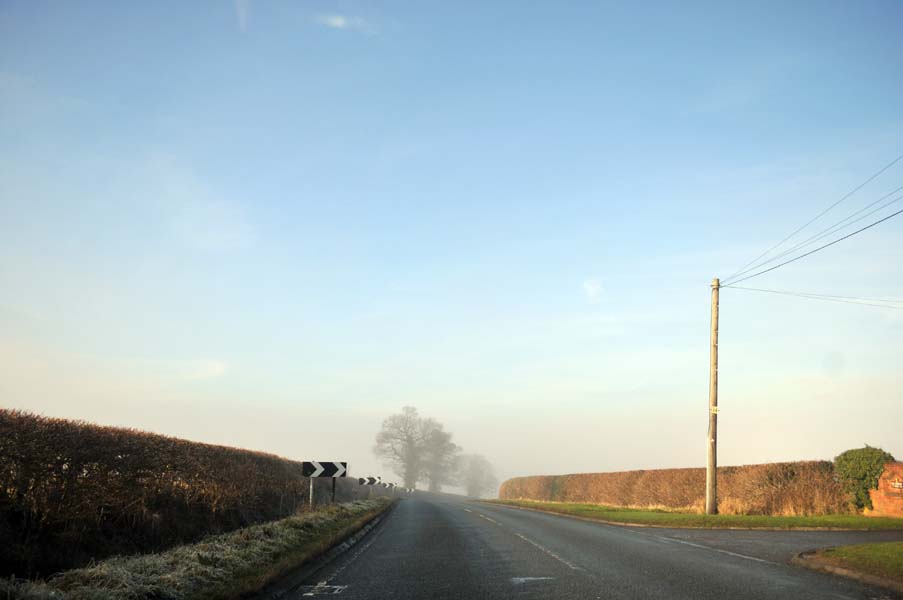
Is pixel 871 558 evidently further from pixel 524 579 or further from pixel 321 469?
pixel 321 469

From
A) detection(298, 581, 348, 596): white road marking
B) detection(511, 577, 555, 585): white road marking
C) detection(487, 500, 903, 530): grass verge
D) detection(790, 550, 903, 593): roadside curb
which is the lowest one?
detection(487, 500, 903, 530): grass verge

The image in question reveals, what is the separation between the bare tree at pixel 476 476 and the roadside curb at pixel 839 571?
122m

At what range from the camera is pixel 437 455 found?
101812 mm

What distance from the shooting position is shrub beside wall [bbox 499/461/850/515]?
23.5m

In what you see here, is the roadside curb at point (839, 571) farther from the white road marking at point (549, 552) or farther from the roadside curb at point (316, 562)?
the roadside curb at point (316, 562)

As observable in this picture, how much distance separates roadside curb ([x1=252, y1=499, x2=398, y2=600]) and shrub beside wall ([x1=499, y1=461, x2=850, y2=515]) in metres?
16.5

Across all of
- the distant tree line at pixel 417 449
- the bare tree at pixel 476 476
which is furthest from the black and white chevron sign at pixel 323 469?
the bare tree at pixel 476 476

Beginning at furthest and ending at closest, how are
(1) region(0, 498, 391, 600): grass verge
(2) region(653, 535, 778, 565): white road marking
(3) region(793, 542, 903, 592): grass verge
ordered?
(2) region(653, 535, 778, 565): white road marking → (3) region(793, 542, 903, 592): grass verge → (1) region(0, 498, 391, 600): grass verge

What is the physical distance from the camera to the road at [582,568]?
8.20m

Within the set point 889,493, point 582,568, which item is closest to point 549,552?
point 582,568

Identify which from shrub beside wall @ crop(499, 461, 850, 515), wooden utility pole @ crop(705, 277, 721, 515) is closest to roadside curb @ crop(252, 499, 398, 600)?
wooden utility pole @ crop(705, 277, 721, 515)

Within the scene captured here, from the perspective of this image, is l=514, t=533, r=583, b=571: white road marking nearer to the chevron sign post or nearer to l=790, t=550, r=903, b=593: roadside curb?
l=790, t=550, r=903, b=593: roadside curb

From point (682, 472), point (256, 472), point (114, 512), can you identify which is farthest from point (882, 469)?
point (114, 512)

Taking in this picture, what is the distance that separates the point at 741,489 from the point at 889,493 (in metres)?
6.36
